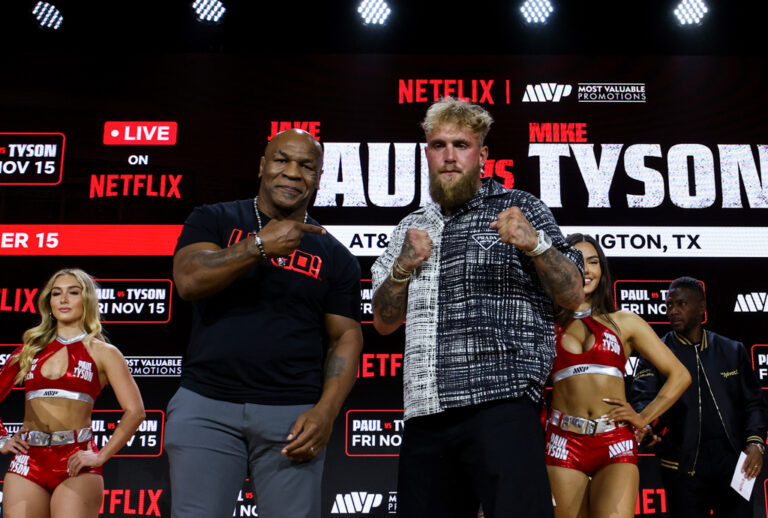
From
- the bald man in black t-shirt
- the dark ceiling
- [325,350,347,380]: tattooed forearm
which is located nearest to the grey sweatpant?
the bald man in black t-shirt

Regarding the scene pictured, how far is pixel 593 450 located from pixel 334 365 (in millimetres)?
1442

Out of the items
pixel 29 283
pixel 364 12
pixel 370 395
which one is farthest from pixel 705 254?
pixel 29 283

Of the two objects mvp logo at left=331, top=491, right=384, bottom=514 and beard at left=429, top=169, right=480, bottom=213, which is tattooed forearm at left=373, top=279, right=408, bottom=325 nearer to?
beard at left=429, top=169, right=480, bottom=213

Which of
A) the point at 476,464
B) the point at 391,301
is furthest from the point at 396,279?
the point at 476,464

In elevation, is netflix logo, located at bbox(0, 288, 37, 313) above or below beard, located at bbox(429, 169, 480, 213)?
above

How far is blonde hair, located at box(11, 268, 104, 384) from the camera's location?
3477 millimetres

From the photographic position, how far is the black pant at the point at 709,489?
3704 millimetres

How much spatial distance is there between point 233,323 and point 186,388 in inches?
8.0

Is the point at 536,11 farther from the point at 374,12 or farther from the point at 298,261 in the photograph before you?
the point at 298,261

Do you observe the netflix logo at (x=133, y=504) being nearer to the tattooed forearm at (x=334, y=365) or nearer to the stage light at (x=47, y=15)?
the tattooed forearm at (x=334, y=365)

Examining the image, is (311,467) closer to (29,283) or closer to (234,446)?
(234,446)

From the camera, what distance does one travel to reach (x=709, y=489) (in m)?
3.75

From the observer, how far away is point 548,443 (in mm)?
3025

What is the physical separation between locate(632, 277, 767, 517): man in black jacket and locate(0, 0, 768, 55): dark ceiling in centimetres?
190
